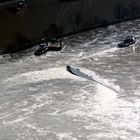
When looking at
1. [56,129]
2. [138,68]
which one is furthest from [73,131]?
[138,68]

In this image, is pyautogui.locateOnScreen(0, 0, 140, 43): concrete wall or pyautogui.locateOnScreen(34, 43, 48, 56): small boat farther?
pyautogui.locateOnScreen(0, 0, 140, 43): concrete wall

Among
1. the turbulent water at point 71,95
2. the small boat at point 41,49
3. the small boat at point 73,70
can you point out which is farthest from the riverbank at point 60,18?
the small boat at point 73,70

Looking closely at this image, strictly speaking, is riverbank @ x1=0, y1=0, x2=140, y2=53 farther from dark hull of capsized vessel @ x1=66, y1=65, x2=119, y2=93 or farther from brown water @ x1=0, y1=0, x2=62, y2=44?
dark hull of capsized vessel @ x1=66, y1=65, x2=119, y2=93

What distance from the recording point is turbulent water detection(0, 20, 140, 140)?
31.6 feet

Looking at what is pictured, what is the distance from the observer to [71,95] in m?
11.4

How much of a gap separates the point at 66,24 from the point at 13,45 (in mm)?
3822

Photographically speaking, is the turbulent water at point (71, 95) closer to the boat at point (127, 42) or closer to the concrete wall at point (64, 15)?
the boat at point (127, 42)

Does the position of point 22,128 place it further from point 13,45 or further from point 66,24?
point 66,24

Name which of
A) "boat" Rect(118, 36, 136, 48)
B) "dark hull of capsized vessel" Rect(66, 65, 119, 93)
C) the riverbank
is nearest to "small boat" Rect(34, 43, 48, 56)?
the riverbank

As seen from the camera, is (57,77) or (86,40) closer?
(57,77)

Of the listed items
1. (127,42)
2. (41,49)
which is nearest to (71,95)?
(41,49)

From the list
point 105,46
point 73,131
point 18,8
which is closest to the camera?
point 73,131

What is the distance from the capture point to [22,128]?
985 cm

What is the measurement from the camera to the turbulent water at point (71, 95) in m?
9.63
